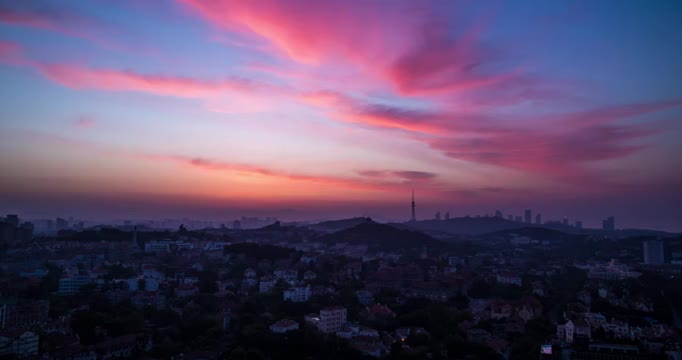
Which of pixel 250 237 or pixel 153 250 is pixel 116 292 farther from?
pixel 250 237

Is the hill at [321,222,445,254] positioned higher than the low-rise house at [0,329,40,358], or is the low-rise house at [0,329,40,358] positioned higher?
the hill at [321,222,445,254]

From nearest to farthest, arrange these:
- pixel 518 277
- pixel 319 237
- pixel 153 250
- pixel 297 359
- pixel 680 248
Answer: pixel 297 359, pixel 518 277, pixel 153 250, pixel 680 248, pixel 319 237

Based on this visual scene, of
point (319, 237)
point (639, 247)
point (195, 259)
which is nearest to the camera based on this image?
point (195, 259)

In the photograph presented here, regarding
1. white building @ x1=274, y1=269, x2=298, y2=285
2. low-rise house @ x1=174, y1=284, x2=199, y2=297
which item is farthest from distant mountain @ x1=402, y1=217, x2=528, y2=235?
low-rise house @ x1=174, y1=284, x2=199, y2=297

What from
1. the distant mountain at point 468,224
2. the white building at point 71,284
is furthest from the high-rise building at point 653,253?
the distant mountain at point 468,224

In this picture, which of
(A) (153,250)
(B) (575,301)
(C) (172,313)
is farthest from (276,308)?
(A) (153,250)

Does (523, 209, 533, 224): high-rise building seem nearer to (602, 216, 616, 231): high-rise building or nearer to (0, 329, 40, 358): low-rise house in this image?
(602, 216, 616, 231): high-rise building

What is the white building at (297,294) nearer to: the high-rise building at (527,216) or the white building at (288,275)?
the white building at (288,275)
